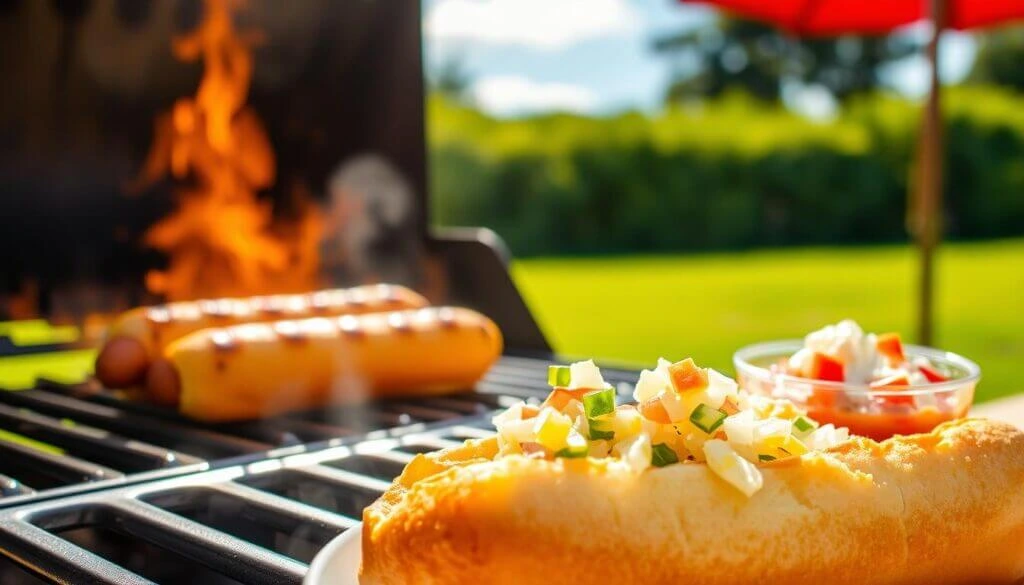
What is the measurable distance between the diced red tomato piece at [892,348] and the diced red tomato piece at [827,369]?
117mm

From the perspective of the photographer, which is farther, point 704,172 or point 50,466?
point 704,172

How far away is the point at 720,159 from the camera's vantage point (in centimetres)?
1873

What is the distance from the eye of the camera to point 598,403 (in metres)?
1.24

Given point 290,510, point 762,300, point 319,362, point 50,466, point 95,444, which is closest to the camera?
point 290,510

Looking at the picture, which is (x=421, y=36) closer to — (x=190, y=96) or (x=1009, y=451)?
(x=190, y=96)

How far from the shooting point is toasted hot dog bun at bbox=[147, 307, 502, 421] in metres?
2.68

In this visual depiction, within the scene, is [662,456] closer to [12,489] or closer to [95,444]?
[12,489]

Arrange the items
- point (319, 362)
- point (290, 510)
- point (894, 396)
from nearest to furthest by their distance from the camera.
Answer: point (290, 510)
point (894, 396)
point (319, 362)

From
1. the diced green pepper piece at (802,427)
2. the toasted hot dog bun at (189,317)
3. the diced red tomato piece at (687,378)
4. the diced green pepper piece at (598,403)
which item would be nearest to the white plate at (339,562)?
the diced green pepper piece at (598,403)

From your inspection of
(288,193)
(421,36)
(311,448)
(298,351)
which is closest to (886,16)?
(421,36)

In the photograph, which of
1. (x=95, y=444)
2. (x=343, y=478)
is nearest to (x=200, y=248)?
(x=95, y=444)

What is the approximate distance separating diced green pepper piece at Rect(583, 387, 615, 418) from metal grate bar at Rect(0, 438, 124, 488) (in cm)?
116

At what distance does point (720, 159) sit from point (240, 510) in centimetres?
1748

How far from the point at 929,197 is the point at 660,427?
5331 mm
